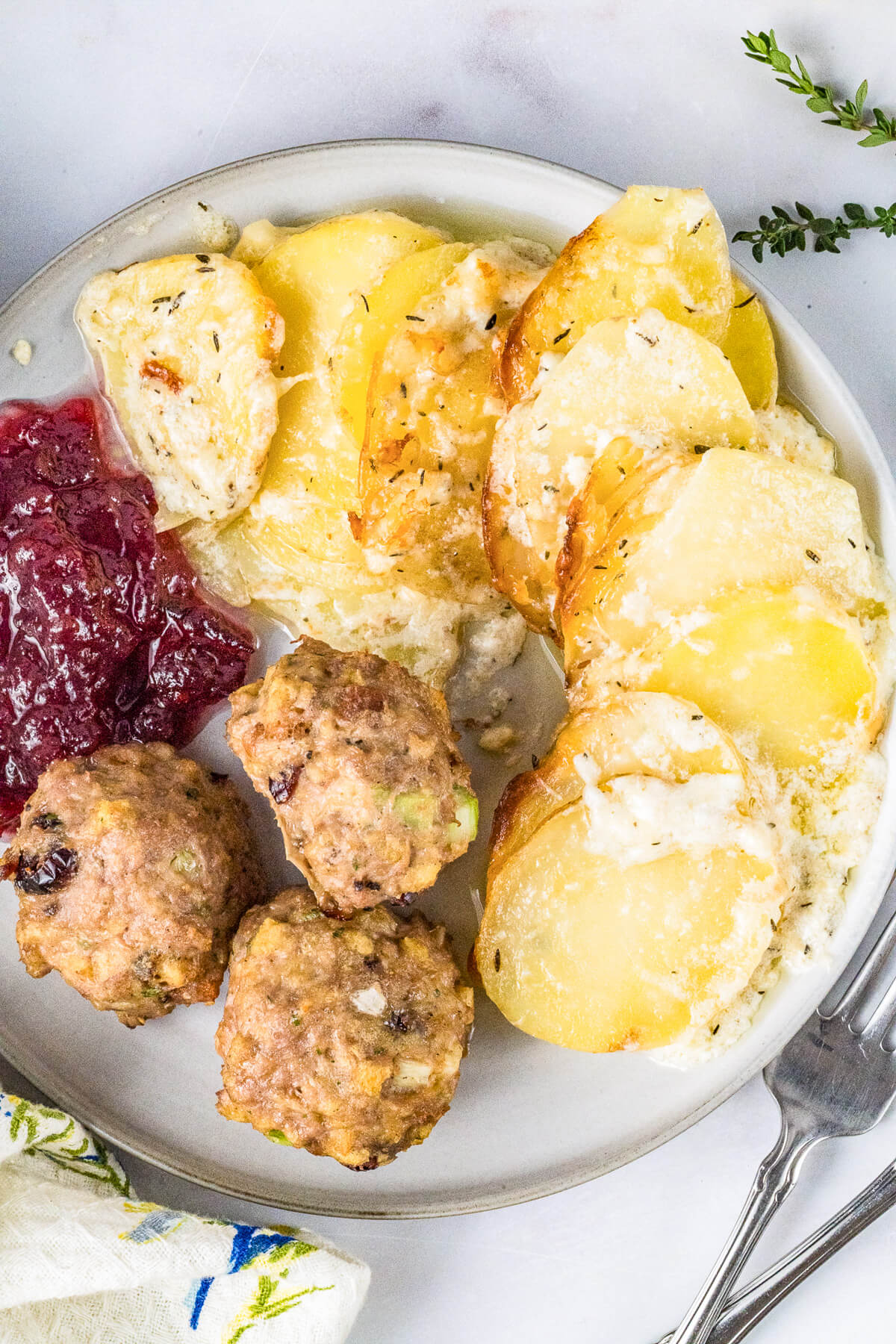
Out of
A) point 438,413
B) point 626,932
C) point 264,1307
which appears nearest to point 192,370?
point 438,413

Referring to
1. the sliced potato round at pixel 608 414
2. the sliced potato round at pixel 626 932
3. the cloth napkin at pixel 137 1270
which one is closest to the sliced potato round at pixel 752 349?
the sliced potato round at pixel 608 414

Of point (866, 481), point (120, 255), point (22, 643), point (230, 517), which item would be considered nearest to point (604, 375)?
point (866, 481)

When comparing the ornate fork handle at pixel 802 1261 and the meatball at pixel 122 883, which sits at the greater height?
the meatball at pixel 122 883

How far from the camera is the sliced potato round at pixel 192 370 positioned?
291 cm

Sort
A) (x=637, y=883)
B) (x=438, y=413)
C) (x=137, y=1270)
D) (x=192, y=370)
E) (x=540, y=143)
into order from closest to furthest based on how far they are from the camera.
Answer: (x=637, y=883) → (x=438, y=413) → (x=192, y=370) → (x=137, y=1270) → (x=540, y=143)

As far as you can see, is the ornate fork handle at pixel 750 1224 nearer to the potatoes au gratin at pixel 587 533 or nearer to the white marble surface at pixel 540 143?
the white marble surface at pixel 540 143

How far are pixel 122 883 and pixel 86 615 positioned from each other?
2.62ft

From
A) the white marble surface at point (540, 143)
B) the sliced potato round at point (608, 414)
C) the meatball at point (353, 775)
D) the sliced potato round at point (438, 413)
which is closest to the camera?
the meatball at point (353, 775)

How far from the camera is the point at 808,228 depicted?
11.0ft

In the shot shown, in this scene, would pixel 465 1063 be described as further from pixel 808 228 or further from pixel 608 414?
pixel 808 228

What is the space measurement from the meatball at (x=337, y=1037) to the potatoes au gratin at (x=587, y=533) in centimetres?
24

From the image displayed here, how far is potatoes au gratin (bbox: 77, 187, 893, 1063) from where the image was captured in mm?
2615

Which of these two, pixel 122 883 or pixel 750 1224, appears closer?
pixel 122 883

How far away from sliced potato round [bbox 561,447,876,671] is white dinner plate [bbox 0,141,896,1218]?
469mm
